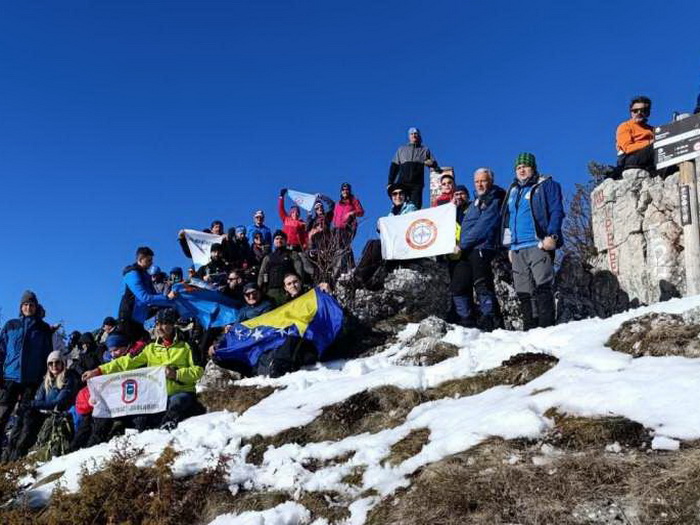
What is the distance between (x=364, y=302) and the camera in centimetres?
1059

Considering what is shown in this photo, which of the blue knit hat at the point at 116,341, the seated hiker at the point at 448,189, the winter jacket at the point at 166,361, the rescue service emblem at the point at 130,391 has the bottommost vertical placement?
the rescue service emblem at the point at 130,391

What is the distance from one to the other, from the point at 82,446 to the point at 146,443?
7.61ft

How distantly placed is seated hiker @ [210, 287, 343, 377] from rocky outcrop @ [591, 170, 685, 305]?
210 inches

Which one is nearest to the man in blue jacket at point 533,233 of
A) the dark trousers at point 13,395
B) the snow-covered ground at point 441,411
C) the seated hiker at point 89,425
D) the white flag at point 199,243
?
the snow-covered ground at point 441,411

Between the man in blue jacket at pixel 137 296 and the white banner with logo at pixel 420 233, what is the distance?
4.36m

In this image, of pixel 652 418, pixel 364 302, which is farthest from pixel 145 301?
pixel 652 418

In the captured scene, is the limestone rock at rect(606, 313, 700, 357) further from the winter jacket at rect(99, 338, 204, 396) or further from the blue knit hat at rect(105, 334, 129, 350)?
the blue knit hat at rect(105, 334, 129, 350)

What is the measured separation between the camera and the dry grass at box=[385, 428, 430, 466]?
4695mm

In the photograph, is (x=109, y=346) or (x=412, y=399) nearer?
(x=412, y=399)

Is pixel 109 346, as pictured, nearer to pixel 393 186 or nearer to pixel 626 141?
pixel 393 186

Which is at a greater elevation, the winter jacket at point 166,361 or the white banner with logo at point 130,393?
the winter jacket at point 166,361

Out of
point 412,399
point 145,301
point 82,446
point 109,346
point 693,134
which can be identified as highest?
point 693,134

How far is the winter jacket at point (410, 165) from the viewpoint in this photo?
12.5 metres

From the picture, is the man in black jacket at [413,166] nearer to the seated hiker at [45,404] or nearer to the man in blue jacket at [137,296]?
the man in blue jacket at [137,296]
